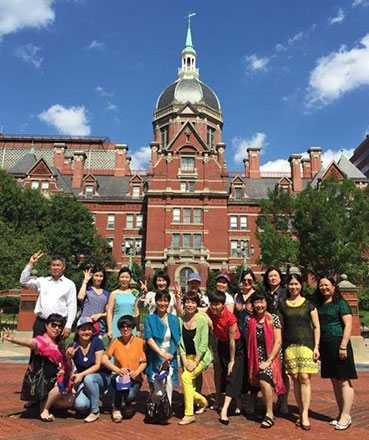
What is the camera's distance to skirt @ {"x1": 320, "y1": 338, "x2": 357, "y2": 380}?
5.52m

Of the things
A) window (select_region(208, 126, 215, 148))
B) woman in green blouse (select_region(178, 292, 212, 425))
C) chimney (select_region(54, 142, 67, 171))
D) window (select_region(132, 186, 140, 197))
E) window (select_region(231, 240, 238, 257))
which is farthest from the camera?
window (select_region(208, 126, 215, 148))

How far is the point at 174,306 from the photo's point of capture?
22.1ft

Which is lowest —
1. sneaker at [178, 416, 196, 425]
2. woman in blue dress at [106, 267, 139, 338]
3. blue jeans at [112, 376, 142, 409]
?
sneaker at [178, 416, 196, 425]

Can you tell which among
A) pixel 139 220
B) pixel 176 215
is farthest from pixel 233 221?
pixel 139 220

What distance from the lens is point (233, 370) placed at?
19.2 feet

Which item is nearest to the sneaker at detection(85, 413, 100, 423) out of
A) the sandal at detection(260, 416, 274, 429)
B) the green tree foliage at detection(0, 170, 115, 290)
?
the sandal at detection(260, 416, 274, 429)

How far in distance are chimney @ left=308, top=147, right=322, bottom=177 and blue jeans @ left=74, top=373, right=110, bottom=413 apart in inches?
1857

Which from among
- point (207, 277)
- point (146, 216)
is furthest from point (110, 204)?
point (207, 277)

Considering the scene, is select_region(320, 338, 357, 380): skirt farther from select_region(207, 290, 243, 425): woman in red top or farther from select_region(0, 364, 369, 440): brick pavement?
select_region(207, 290, 243, 425): woman in red top

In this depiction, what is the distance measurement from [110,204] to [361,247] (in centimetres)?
2710

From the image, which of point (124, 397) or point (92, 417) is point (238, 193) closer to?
point (124, 397)

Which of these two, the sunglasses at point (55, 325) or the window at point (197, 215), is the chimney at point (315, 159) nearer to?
the window at point (197, 215)

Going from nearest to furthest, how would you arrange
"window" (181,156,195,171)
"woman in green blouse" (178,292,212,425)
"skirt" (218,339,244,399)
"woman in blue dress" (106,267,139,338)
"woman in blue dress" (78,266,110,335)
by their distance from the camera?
"skirt" (218,339,244,399) → "woman in green blouse" (178,292,212,425) → "woman in blue dress" (106,267,139,338) → "woman in blue dress" (78,266,110,335) → "window" (181,156,195,171)

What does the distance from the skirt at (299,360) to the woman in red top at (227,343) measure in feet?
2.41
